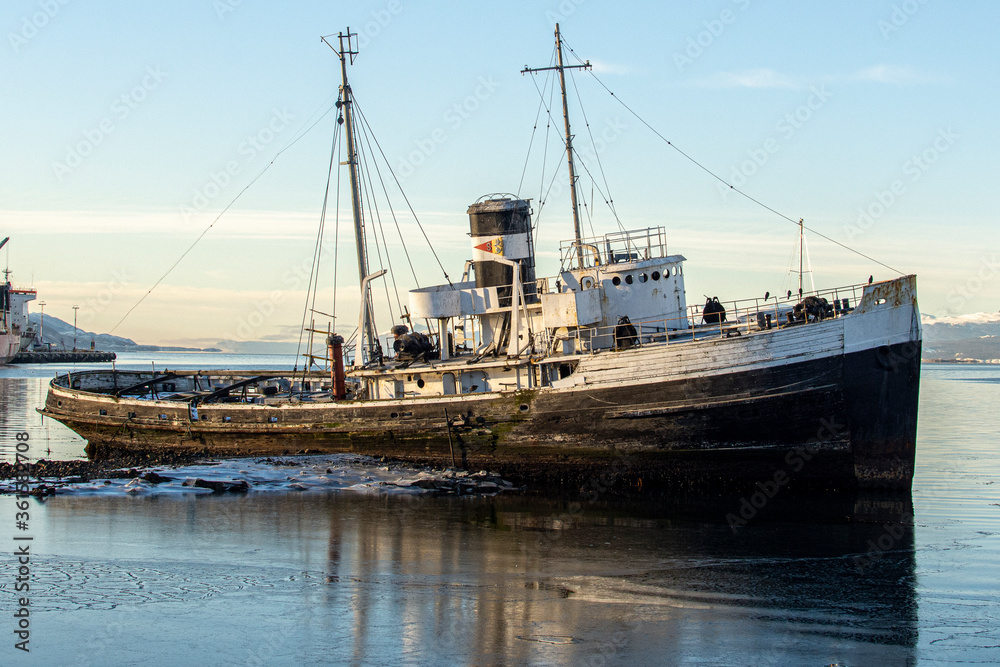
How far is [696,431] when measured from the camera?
2038 cm

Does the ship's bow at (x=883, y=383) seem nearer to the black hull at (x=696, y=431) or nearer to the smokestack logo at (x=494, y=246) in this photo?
the black hull at (x=696, y=431)

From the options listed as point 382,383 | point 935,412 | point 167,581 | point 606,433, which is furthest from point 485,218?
point 935,412

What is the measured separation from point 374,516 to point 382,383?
8.02m

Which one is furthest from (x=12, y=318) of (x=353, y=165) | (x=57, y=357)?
(x=353, y=165)

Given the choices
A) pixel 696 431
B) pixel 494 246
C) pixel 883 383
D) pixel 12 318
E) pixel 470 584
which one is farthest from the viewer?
pixel 12 318

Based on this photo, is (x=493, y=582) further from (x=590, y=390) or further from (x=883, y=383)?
(x=883, y=383)

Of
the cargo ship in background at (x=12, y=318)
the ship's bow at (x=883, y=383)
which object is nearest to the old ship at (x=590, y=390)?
the ship's bow at (x=883, y=383)

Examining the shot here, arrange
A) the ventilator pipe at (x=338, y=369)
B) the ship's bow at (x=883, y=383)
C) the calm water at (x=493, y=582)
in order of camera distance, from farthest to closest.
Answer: the ventilator pipe at (x=338, y=369), the ship's bow at (x=883, y=383), the calm water at (x=493, y=582)

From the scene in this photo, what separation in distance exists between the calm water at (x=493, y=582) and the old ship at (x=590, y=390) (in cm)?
186

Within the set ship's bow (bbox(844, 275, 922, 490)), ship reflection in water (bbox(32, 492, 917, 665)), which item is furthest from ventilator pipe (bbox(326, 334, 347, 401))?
ship's bow (bbox(844, 275, 922, 490))

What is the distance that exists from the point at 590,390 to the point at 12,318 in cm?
12140

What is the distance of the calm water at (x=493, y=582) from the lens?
32.9 ft

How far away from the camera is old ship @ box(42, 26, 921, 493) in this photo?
19.8 m

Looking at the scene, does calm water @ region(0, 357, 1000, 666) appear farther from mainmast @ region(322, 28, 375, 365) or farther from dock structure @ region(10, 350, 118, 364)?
dock structure @ region(10, 350, 118, 364)
